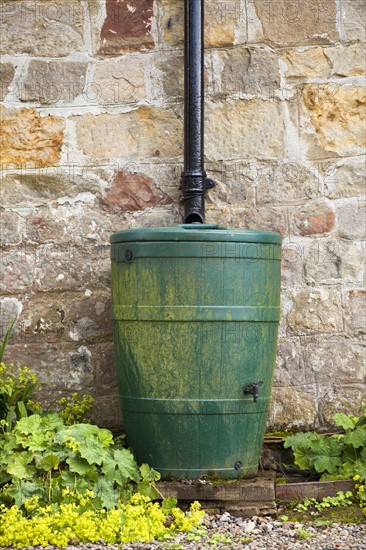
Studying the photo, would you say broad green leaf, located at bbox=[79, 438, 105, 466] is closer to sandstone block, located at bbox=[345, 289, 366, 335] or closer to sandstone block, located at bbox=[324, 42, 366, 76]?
sandstone block, located at bbox=[345, 289, 366, 335]

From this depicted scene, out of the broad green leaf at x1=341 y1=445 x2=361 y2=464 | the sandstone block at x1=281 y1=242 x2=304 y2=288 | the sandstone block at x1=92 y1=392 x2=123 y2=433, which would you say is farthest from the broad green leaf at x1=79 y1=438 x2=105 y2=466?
the sandstone block at x1=281 y1=242 x2=304 y2=288

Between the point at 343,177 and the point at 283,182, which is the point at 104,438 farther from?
the point at 343,177

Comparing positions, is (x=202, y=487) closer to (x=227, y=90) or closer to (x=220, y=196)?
(x=220, y=196)

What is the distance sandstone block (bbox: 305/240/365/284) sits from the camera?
3686mm

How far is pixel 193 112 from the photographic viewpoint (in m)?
3.56

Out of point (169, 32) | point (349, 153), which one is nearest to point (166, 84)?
point (169, 32)

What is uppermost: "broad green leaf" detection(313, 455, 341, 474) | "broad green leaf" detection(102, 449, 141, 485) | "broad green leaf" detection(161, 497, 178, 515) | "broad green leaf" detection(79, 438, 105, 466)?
"broad green leaf" detection(79, 438, 105, 466)

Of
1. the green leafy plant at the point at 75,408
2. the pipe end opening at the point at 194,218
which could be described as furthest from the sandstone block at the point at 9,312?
the pipe end opening at the point at 194,218

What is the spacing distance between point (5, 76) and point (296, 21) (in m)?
1.30

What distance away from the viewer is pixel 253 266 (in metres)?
3.19

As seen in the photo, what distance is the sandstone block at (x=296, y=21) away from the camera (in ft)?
12.2

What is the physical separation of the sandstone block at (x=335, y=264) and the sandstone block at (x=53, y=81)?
1268 millimetres

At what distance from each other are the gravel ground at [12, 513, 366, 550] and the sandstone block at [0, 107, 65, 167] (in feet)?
5.56

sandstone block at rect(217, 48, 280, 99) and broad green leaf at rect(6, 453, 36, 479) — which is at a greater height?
sandstone block at rect(217, 48, 280, 99)
